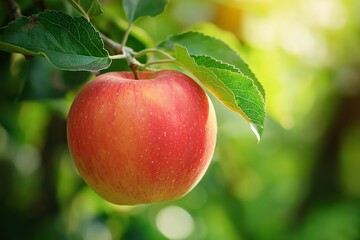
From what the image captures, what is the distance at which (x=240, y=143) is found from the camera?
2.12 metres

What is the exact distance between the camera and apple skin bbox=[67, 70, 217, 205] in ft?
2.24

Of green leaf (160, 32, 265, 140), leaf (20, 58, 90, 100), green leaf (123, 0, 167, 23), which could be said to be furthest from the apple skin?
leaf (20, 58, 90, 100)

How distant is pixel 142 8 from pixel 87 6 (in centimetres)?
17

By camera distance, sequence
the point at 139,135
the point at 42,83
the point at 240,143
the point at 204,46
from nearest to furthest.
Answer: the point at 139,135
the point at 204,46
the point at 42,83
the point at 240,143

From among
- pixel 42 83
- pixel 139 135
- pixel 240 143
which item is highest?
pixel 139 135

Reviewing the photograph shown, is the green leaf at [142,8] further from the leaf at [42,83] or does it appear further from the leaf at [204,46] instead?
the leaf at [42,83]

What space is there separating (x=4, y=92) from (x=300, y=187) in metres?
1.73

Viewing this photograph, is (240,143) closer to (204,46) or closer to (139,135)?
(204,46)

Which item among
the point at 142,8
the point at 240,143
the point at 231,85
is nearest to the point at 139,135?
the point at 231,85

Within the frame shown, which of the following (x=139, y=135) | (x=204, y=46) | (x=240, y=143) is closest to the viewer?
(x=139, y=135)

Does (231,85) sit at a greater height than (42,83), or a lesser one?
greater

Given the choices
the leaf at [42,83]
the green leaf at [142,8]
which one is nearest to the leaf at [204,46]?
the green leaf at [142,8]

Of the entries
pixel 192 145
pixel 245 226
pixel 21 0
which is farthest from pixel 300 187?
pixel 192 145

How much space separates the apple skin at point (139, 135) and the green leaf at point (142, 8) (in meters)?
0.19
